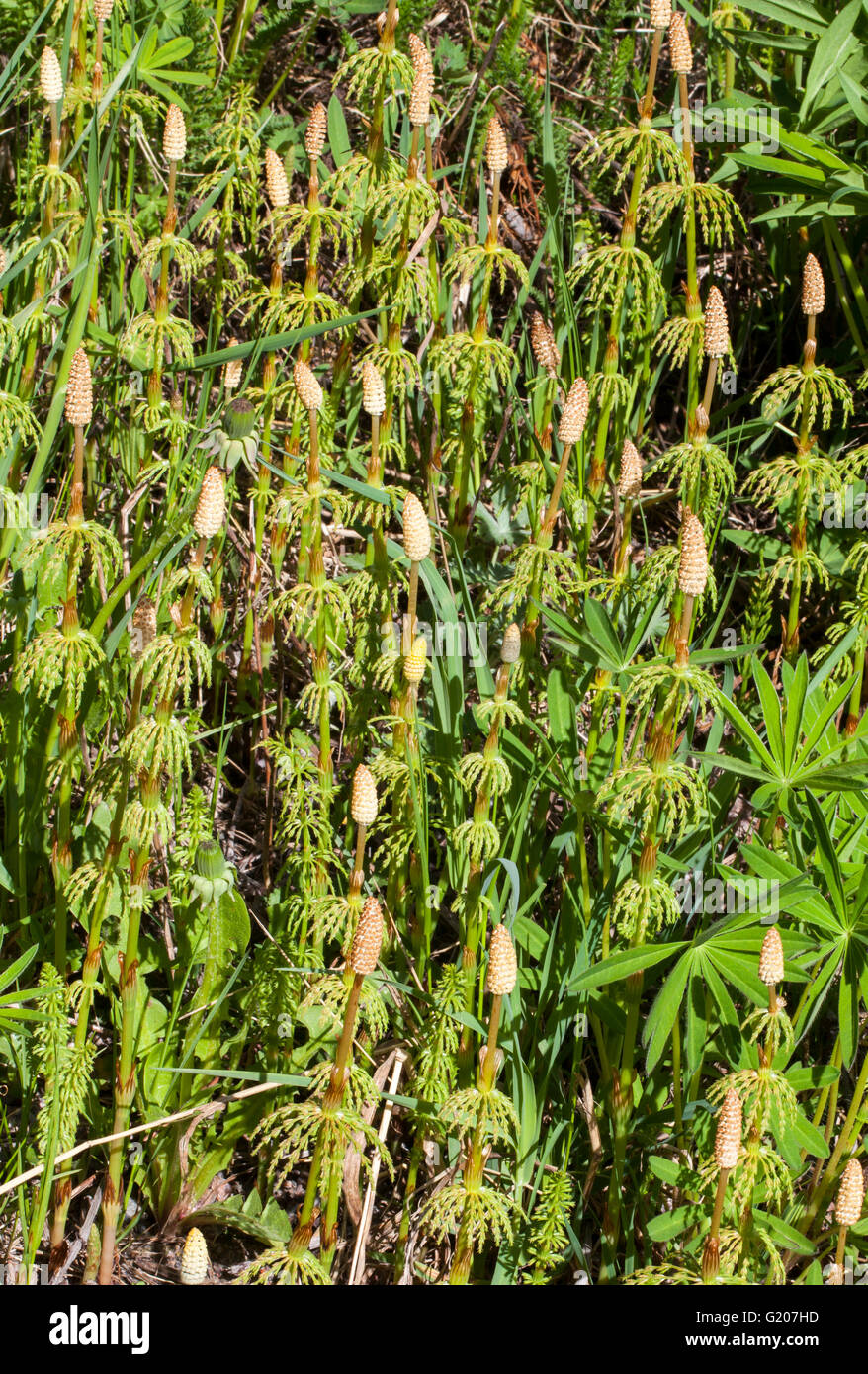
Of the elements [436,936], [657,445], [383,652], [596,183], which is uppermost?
[596,183]

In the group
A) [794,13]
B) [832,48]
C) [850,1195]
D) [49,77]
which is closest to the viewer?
[850,1195]

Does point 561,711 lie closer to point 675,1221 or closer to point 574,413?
point 574,413

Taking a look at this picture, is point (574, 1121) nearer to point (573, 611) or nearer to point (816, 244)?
point (573, 611)

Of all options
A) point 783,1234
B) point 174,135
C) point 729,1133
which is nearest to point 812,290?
point 174,135

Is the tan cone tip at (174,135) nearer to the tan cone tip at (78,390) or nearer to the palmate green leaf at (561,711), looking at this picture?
the tan cone tip at (78,390)

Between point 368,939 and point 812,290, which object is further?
point 812,290

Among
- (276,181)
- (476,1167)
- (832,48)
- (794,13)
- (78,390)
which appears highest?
(794,13)

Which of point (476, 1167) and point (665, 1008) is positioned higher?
point (665, 1008)

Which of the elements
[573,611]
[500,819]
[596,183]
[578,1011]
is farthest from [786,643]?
[596,183]

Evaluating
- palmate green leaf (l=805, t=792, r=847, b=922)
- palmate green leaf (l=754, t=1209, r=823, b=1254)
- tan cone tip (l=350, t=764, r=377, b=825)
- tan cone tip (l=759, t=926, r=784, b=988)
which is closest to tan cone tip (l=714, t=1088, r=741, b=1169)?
tan cone tip (l=759, t=926, r=784, b=988)

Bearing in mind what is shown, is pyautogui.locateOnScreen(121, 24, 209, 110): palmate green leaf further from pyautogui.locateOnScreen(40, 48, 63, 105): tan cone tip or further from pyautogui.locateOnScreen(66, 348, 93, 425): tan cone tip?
pyautogui.locateOnScreen(66, 348, 93, 425): tan cone tip

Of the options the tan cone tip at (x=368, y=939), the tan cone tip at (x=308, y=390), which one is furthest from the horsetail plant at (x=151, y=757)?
the tan cone tip at (x=368, y=939)

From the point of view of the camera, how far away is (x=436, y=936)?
289 centimetres

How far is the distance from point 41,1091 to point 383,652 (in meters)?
1.08
